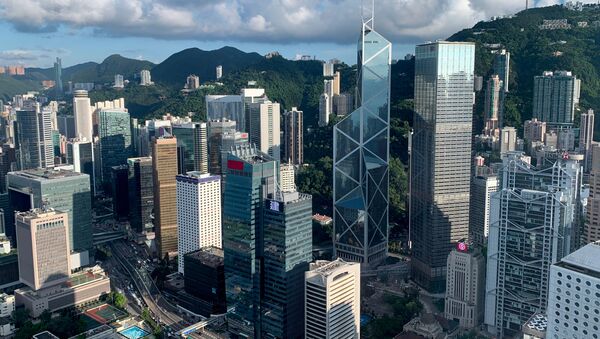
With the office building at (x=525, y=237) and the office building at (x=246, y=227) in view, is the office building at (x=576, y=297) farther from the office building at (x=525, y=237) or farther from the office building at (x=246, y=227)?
the office building at (x=246, y=227)

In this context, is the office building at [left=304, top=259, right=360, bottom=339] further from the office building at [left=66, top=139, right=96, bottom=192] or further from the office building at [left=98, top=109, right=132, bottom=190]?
the office building at [left=98, top=109, right=132, bottom=190]

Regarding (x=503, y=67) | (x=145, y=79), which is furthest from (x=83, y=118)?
(x=503, y=67)

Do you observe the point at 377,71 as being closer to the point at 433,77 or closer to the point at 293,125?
the point at 433,77

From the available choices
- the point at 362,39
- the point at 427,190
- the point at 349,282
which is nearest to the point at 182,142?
the point at 362,39

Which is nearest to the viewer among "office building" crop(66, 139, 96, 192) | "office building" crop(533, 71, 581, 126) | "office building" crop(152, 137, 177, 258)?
"office building" crop(152, 137, 177, 258)

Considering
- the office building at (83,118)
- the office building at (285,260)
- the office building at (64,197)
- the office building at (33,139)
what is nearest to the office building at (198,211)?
the office building at (64,197)

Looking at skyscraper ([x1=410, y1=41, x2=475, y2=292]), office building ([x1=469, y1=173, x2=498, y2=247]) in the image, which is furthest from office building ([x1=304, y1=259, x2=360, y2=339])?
office building ([x1=469, y1=173, x2=498, y2=247])

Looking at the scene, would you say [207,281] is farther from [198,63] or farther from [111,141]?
[198,63]
